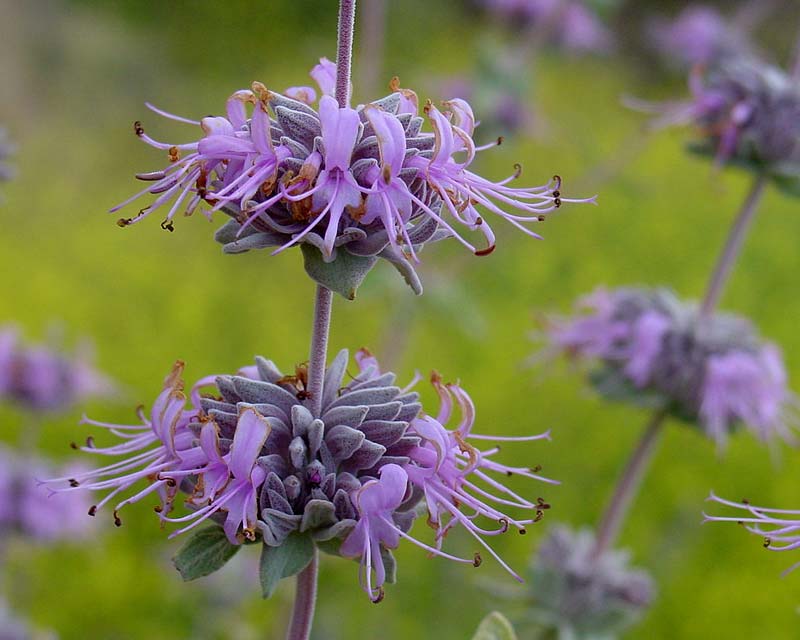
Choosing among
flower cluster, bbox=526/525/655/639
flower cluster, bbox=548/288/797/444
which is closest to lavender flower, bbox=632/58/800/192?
flower cluster, bbox=548/288/797/444

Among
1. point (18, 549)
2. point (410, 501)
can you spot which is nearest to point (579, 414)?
point (18, 549)

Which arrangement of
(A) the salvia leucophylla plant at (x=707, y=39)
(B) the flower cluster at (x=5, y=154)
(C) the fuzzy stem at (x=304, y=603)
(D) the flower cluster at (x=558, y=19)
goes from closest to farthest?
(C) the fuzzy stem at (x=304, y=603) < (B) the flower cluster at (x=5, y=154) < (A) the salvia leucophylla plant at (x=707, y=39) < (D) the flower cluster at (x=558, y=19)

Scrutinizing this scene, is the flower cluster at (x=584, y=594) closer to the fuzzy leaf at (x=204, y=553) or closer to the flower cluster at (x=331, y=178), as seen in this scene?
the fuzzy leaf at (x=204, y=553)

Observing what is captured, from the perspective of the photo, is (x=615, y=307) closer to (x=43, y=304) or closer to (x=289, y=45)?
(x=43, y=304)

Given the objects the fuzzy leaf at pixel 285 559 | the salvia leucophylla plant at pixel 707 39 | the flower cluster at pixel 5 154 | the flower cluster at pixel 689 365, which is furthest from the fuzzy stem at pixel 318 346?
the salvia leucophylla plant at pixel 707 39

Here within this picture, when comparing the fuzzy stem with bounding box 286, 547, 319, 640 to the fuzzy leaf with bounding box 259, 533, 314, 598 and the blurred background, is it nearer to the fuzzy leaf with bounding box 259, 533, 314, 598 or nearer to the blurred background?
the fuzzy leaf with bounding box 259, 533, 314, 598

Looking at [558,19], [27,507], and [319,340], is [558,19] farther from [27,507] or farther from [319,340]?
[319,340]

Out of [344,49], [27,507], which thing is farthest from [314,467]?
[27,507]
